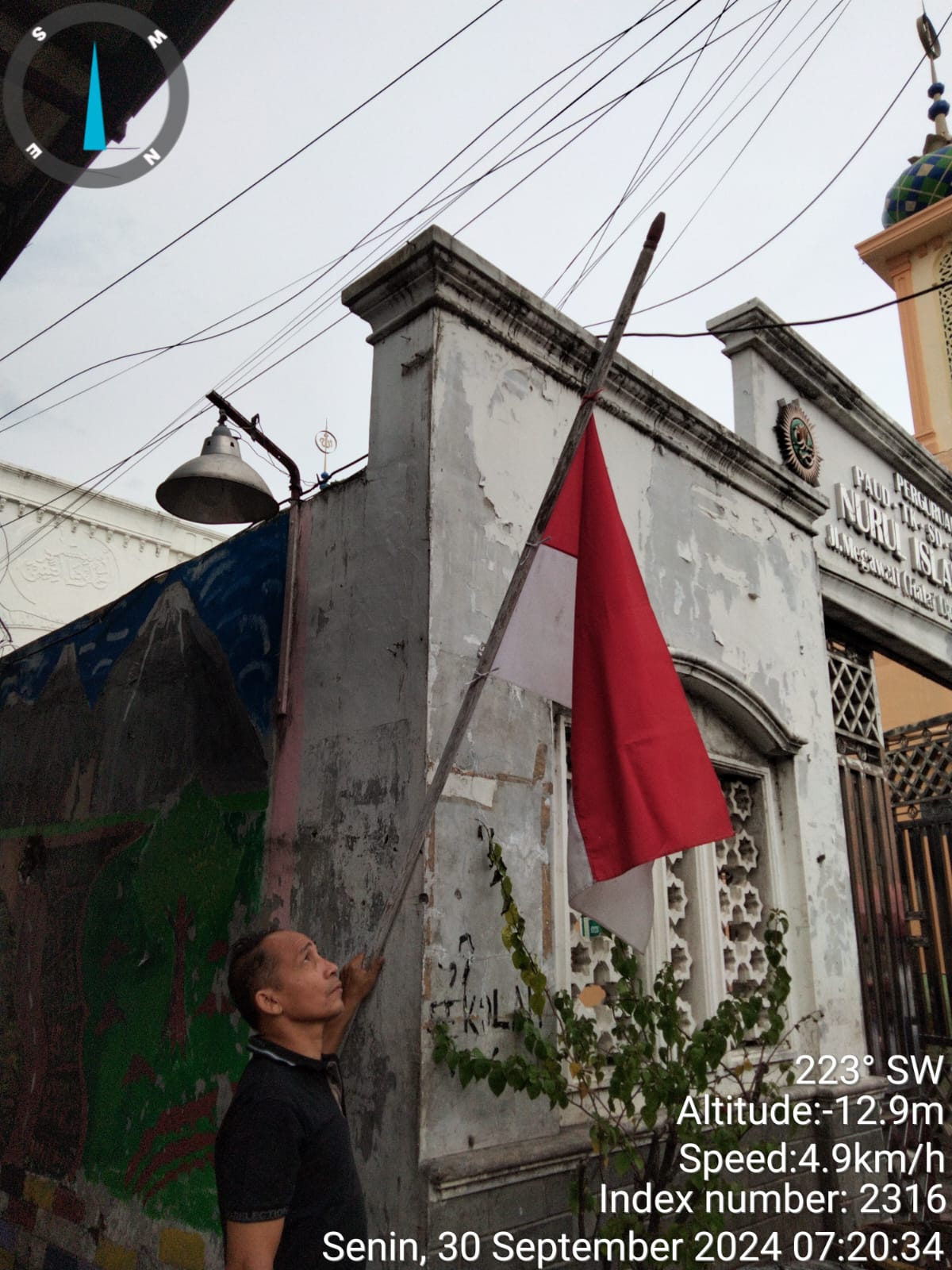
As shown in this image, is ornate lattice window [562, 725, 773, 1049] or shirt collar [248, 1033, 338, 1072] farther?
ornate lattice window [562, 725, 773, 1049]

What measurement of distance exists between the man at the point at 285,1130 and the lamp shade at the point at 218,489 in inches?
124

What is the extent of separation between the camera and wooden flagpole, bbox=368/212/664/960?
127 inches

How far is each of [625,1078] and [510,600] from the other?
1.84m

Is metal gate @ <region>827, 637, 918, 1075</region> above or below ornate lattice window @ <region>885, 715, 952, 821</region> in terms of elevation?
below

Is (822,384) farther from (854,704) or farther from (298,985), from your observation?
(298,985)

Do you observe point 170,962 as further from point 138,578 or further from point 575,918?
point 138,578

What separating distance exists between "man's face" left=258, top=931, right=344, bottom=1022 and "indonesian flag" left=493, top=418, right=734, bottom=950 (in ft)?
3.98

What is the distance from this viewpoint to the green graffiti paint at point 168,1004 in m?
4.38

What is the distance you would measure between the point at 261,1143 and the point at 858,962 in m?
5.08

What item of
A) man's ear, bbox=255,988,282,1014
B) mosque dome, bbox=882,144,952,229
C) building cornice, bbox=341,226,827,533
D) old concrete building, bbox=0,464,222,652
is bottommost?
man's ear, bbox=255,988,282,1014

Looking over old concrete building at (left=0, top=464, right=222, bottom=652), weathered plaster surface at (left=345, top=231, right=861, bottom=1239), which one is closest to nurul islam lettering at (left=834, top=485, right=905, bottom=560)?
weathered plaster surface at (left=345, top=231, right=861, bottom=1239)

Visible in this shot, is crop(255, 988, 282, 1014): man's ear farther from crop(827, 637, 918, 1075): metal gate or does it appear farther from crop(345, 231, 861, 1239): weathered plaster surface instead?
A: crop(827, 637, 918, 1075): metal gate

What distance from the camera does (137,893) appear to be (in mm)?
5184

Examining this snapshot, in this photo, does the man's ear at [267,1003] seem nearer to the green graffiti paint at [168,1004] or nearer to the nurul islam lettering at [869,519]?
the green graffiti paint at [168,1004]
